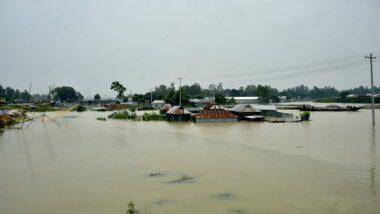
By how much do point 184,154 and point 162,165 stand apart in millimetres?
3562

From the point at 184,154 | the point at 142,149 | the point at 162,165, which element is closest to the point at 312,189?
the point at 162,165

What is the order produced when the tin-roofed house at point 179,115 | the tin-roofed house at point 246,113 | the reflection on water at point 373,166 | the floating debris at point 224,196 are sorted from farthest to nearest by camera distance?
the tin-roofed house at point 179,115
the tin-roofed house at point 246,113
the reflection on water at point 373,166
the floating debris at point 224,196

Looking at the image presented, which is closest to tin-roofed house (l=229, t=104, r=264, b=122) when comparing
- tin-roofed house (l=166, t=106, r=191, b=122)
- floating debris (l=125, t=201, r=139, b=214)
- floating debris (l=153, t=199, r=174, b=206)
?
tin-roofed house (l=166, t=106, r=191, b=122)

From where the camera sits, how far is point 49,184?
50.9 feet

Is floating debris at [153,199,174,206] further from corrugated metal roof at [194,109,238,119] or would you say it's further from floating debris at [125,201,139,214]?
corrugated metal roof at [194,109,238,119]

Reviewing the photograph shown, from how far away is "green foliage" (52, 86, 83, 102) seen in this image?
140 meters

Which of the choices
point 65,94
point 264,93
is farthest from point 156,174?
point 65,94

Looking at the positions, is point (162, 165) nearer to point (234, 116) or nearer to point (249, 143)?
point (249, 143)

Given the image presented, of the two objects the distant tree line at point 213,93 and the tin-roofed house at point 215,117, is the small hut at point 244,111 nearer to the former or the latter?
the tin-roofed house at point 215,117

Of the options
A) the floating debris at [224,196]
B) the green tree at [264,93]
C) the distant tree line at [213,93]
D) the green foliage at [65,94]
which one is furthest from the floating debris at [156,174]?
the green foliage at [65,94]

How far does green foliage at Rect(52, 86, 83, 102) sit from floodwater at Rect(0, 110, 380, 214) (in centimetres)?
11790

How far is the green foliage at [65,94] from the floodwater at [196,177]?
118 m

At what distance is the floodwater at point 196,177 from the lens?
12273 millimetres

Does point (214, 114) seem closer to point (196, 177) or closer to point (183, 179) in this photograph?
point (196, 177)
